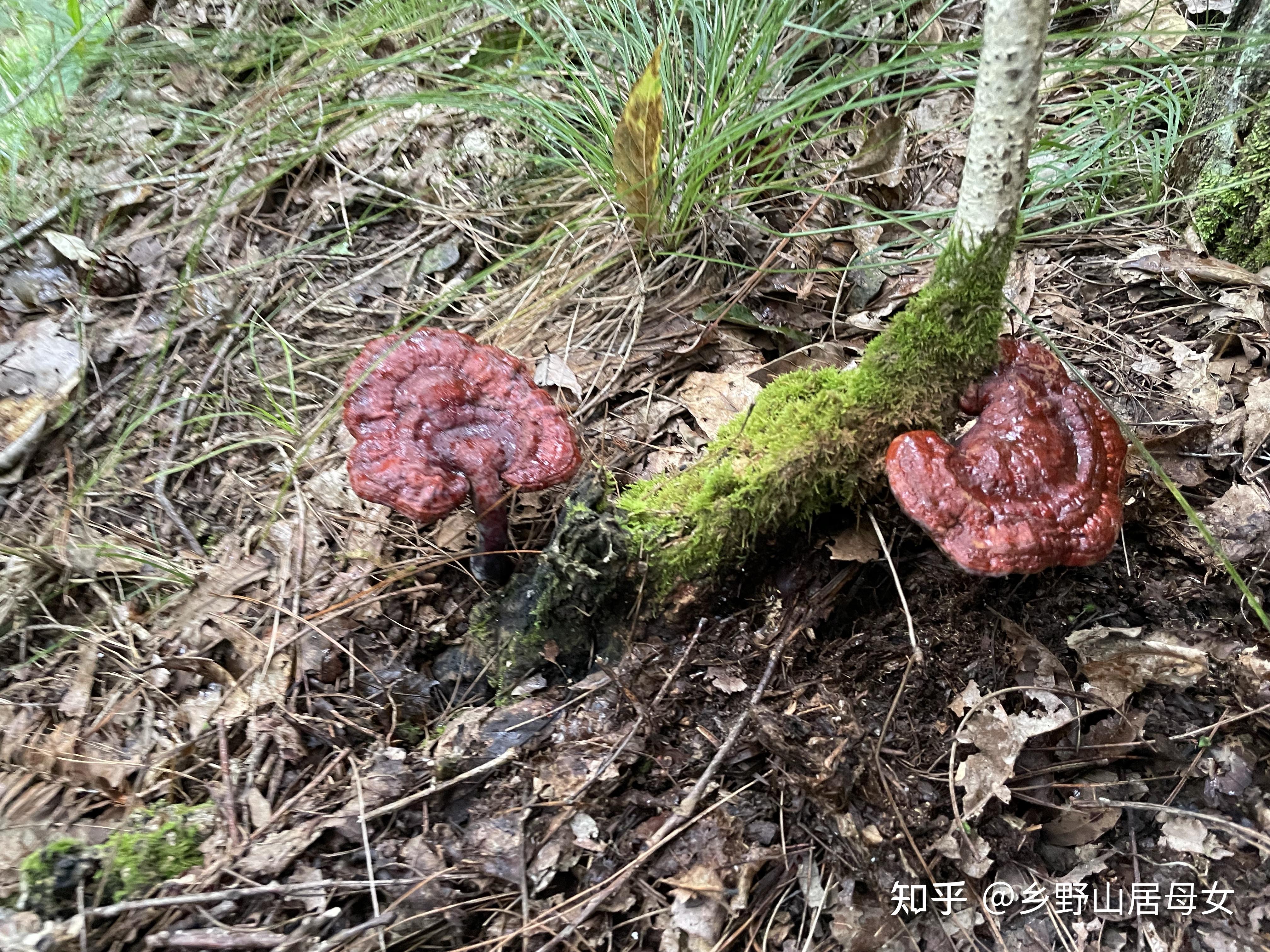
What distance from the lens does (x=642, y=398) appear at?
11.0 feet

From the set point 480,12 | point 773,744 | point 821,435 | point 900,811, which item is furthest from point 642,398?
point 480,12

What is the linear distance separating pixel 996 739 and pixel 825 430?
3.82 ft

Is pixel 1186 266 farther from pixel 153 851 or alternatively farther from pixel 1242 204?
pixel 153 851

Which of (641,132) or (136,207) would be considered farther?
(136,207)

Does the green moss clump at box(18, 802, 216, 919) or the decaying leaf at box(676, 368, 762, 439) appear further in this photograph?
the decaying leaf at box(676, 368, 762, 439)

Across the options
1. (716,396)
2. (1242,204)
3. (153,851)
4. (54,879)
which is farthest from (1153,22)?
(54,879)

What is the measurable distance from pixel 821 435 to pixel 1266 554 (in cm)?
164

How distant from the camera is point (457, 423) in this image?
2553 millimetres

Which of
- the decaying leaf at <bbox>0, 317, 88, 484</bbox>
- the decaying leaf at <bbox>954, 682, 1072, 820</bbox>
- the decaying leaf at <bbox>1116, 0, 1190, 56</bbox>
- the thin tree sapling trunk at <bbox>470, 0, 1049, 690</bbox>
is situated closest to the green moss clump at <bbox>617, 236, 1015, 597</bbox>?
the thin tree sapling trunk at <bbox>470, 0, 1049, 690</bbox>

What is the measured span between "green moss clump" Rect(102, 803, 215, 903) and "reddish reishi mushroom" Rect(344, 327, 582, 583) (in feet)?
3.96

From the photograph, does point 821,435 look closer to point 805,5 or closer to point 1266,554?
point 1266,554

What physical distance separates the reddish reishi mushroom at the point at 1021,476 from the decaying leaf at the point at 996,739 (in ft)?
2.01

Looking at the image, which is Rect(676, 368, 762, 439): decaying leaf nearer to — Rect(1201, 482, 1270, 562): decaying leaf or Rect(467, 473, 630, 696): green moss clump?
Rect(467, 473, 630, 696): green moss clump

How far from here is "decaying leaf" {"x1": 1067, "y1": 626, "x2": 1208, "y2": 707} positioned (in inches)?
94.0
